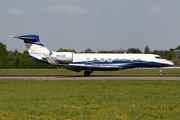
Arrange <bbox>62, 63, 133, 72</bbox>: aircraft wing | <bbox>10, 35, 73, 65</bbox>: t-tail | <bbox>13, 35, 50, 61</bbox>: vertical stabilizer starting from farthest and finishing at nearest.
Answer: <bbox>13, 35, 50, 61</bbox>: vertical stabilizer, <bbox>10, 35, 73, 65</bbox>: t-tail, <bbox>62, 63, 133, 72</bbox>: aircraft wing

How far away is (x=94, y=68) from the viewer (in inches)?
1275

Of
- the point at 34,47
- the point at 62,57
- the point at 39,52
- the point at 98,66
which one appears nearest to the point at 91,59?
the point at 98,66

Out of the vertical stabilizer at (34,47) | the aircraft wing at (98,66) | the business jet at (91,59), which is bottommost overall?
the aircraft wing at (98,66)

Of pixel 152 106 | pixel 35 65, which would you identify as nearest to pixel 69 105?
pixel 152 106

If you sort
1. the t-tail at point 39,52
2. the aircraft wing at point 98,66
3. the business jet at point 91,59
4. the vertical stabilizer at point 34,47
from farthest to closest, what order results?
the vertical stabilizer at point 34,47 < the t-tail at point 39,52 < the business jet at point 91,59 < the aircraft wing at point 98,66

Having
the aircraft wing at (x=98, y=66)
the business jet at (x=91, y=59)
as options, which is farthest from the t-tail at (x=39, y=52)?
the aircraft wing at (x=98, y=66)

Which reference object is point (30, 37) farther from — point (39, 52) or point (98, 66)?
point (98, 66)

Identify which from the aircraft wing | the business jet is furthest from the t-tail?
the aircraft wing

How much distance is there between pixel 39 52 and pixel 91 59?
24.5 ft

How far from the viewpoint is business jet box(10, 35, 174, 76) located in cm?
3219

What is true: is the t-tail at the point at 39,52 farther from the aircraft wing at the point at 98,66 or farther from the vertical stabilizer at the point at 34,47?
the aircraft wing at the point at 98,66

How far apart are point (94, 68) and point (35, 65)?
5164 centimetres

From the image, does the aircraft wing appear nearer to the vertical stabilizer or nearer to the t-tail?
the t-tail

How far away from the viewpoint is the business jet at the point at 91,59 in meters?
32.2
